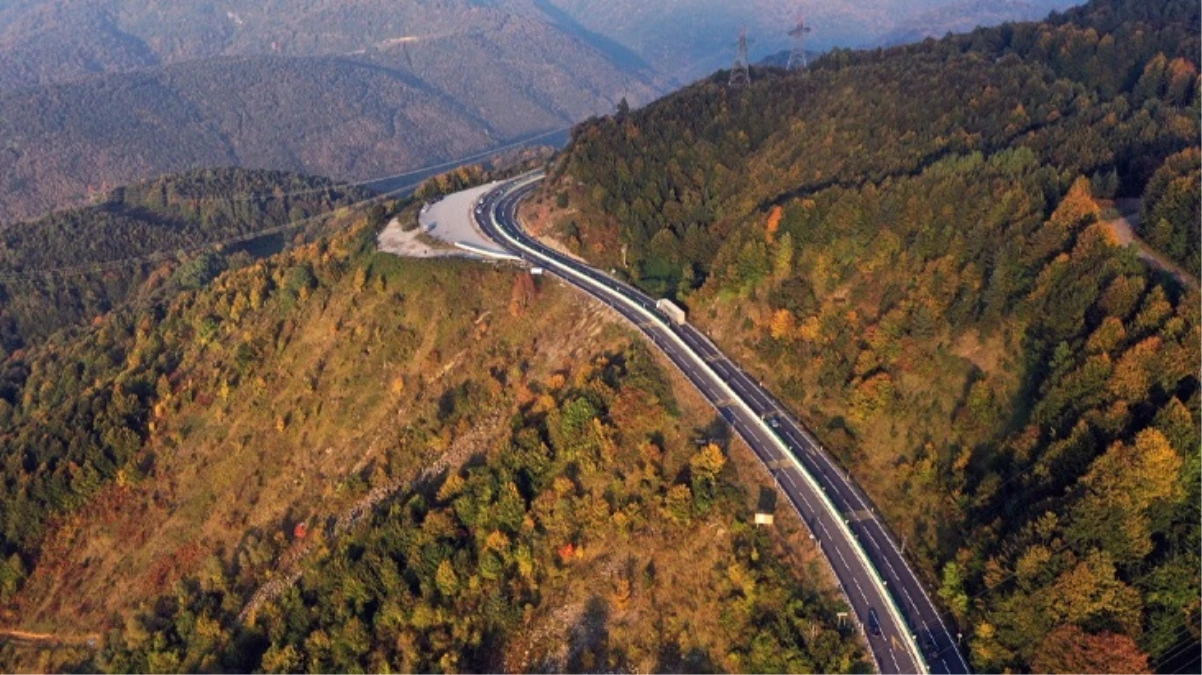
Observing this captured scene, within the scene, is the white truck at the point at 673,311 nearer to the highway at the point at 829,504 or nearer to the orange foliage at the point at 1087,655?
the highway at the point at 829,504

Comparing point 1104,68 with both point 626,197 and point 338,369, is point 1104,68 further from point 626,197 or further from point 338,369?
point 338,369

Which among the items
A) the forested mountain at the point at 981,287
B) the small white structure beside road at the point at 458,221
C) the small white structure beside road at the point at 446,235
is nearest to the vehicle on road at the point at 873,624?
the forested mountain at the point at 981,287

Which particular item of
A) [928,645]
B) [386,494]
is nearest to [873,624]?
[928,645]

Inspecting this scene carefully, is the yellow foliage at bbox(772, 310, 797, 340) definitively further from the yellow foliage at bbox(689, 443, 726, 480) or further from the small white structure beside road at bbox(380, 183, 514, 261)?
the small white structure beside road at bbox(380, 183, 514, 261)

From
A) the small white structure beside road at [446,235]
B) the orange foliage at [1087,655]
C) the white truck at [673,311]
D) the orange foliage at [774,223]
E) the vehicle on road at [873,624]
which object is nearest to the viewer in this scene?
the orange foliage at [1087,655]

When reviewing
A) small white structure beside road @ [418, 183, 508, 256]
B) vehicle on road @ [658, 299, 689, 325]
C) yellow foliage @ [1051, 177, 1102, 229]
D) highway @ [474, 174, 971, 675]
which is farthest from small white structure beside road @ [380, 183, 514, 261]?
yellow foliage @ [1051, 177, 1102, 229]
